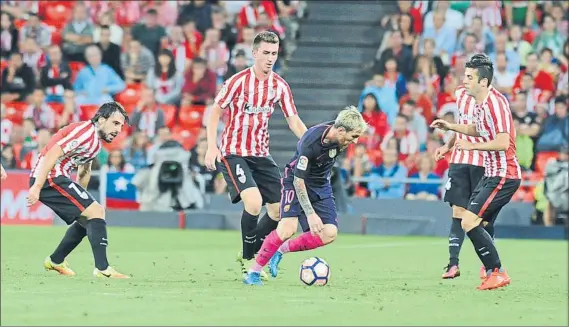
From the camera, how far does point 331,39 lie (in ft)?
83.1

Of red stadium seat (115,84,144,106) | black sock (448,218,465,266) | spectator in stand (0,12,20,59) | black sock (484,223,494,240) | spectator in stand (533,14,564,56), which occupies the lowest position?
black sock (448,218,465,266)

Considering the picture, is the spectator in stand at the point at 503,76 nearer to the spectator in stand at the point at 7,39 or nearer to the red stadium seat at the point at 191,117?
the red stadium seat at the point at 191,117

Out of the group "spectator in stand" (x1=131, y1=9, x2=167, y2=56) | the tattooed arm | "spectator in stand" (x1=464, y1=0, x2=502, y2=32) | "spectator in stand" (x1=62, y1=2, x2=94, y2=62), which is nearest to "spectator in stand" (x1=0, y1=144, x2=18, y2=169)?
"spectator in stand" (x1=62, y1=2, x2=94, y2=62)

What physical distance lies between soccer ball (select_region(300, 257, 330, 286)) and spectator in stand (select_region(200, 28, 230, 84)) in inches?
528

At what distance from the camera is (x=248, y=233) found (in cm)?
1252

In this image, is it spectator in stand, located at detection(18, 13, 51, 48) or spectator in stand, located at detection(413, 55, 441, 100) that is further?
spectator in stand, located at detection(18, 13, 51, 48)

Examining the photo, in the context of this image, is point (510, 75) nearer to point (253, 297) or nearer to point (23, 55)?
point (23, 55)

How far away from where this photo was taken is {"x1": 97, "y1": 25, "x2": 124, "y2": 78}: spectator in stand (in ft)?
84.5

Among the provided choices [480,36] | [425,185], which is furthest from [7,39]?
[425,185]

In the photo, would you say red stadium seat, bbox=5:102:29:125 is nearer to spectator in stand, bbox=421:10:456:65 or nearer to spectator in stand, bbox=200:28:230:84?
spectator in stand, bbox=200:28:230:84

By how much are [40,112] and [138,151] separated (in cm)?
260

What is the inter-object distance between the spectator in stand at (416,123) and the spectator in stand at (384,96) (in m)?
0.62

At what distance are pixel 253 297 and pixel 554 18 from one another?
14428mm

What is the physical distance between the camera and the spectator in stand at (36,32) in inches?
1040
